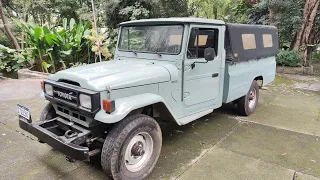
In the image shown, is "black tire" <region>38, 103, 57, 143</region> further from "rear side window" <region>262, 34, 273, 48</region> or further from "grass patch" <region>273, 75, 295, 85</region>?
"grass patch" <region>273, 75, 295, 85</region>

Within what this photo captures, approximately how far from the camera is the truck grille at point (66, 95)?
2.67 meters

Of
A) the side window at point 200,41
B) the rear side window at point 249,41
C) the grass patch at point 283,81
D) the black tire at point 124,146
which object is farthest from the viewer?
the grass patch at point 283,81

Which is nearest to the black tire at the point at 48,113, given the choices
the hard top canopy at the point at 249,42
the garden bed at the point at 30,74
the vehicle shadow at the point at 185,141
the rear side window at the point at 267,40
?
the vehicle shadow at the point at 185,141

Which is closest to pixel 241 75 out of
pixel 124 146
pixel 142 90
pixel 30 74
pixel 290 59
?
pixel 142 90

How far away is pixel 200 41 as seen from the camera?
Answer: 11.8ft

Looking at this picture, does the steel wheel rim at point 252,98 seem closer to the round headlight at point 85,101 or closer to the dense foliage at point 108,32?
the round headlight at point 85,101

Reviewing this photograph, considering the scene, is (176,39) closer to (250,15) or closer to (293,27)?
(293,27)

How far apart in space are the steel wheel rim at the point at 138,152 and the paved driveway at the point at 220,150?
0.83 feet

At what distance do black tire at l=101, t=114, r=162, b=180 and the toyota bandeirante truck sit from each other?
10mm

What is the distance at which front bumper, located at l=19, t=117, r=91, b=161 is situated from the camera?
2330 mm

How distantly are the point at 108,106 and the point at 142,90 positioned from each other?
545 mm

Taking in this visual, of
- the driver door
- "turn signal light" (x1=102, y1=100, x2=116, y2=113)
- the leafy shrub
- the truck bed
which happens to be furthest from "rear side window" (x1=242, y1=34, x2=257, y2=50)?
the leafy shrub

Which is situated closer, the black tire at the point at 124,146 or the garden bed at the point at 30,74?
the black tire at the point at 124,146

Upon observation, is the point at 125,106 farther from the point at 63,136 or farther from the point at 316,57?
the point at 316,57
